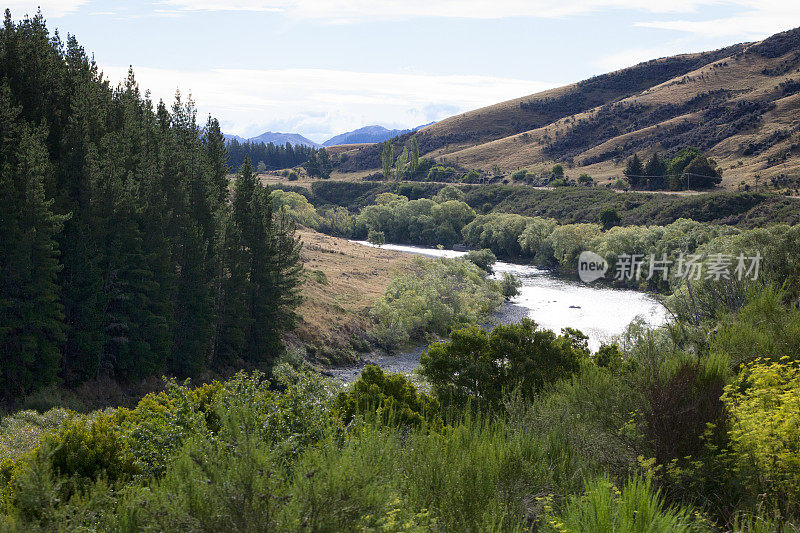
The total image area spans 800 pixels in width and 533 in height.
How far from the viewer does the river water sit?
43.1m

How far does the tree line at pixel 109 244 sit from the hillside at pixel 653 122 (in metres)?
70.8

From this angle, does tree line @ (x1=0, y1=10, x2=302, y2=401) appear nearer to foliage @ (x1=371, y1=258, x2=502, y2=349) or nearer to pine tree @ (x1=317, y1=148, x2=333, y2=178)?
foliage @ (x1=371, y1=258, x2=502, y2=349)

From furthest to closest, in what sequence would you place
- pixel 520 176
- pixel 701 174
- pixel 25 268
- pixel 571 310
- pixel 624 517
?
pixel 520 176 < pixel 701 174 < pixel 571 310 < pixel 25 268 < pixel 624 517

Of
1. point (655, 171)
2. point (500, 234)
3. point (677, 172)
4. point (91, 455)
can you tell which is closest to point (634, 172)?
point (655, 171)

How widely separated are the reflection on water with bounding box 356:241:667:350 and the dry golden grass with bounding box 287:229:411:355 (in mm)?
14308

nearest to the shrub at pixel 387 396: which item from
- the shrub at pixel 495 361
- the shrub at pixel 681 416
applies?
the shrub at pixel 495 361

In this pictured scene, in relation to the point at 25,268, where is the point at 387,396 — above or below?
below

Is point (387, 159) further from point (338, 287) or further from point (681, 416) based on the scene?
point (681, 416)

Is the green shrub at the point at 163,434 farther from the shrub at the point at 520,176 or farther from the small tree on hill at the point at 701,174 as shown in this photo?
the shrub at the point at 520,176

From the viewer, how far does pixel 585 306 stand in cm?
5334

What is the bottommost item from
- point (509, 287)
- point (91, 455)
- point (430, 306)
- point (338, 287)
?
point (509, 287)

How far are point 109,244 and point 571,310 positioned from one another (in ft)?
123

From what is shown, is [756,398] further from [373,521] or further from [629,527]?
[373,521]

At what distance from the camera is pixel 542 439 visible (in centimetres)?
1029
